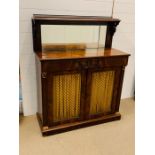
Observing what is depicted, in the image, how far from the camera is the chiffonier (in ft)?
6.33

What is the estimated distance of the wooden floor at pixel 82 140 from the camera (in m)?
1.90

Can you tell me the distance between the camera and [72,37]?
2.22m

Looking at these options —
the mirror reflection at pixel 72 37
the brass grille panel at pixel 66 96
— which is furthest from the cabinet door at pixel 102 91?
the mirror reflection at pixel 72 37

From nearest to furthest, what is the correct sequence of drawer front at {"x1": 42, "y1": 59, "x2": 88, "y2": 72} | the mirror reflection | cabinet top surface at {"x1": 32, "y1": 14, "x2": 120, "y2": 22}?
drawer front at {"x1": 42, "y1": 59, "x2": 88, "y2": 72} → cabinet top surface at {"x1": 32, "y1": 14, "x2": 120, "y2": 22} → the mirror reflection

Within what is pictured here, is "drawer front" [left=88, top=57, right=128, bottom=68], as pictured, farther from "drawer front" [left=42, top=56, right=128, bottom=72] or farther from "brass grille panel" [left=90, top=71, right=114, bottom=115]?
"brass grille panel" [left=90, top=71, right=114, bottom=115]

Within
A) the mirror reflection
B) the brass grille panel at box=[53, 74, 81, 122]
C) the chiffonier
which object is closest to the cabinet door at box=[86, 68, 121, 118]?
the chiffonier

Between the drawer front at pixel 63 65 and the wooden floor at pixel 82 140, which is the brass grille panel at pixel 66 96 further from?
the wooden floor at pixel 82 140

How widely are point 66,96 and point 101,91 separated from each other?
17.5 inches

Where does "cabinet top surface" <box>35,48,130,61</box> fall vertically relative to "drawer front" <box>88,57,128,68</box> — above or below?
above

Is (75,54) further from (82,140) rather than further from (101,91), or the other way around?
(82,140)

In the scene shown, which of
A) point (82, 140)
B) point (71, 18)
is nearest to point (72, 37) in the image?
point (71, 18)
